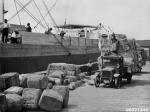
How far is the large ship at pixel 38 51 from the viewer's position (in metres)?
17.6

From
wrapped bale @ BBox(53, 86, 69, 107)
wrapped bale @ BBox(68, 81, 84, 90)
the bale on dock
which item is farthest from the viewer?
wrapped bale @ BBox(68, 81, 84, 90)

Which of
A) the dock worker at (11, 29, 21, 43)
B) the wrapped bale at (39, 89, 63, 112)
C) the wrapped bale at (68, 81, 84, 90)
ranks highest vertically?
the dock worker at (11, 29, 21, 43)

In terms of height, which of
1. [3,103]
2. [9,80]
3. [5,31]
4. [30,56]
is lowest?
[3,103]

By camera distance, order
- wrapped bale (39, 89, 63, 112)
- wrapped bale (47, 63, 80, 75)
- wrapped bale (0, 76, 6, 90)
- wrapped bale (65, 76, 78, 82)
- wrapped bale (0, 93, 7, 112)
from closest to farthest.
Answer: wrapped bale (0, 93, 7, 112), wrapped bale (39, 89, 63, 112), wrapped bale (0, 76, 6, 90), wrapped bale (65, 76, 78, 82), wrapped bale (47, 63, 80, 75)

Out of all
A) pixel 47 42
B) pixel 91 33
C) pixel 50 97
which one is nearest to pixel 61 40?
pixel 47 42

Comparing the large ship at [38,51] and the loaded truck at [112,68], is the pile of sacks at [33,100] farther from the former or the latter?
the large ship at [38,51]

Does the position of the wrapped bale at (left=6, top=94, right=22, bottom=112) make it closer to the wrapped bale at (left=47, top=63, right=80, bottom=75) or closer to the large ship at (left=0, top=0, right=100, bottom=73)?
the large ship at (left=0, top=0, right=100, bottom=73)

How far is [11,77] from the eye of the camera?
12391mm

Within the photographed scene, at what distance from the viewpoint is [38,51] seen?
70.5ft

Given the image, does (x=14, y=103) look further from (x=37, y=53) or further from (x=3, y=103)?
(x=37, y=53)

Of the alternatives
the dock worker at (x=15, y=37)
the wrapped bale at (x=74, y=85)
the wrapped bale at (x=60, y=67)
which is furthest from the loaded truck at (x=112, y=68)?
the dock worker at (x=15, y=37)

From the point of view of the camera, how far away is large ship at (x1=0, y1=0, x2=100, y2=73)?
1759 centimetres

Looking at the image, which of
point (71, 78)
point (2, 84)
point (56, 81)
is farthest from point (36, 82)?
point (71, 78)

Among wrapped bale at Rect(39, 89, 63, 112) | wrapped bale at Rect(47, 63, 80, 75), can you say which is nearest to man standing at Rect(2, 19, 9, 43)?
wrapped bale at Rect(47, 63, 80, 75)
